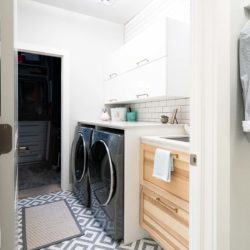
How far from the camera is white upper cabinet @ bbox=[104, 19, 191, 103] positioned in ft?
6.09

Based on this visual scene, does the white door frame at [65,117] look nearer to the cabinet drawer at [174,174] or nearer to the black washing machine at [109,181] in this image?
the black washing machine at [109,181]

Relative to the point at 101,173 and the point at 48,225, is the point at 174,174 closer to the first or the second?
the point at 101,173

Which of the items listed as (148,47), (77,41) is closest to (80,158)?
(148,47)

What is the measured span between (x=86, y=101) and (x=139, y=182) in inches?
65.1

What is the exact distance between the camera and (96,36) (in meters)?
3.01

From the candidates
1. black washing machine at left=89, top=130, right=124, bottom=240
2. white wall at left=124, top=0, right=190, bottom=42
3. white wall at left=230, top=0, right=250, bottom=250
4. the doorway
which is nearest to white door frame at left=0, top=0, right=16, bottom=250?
white wall at left=230, top=0, right=250, bottom=250

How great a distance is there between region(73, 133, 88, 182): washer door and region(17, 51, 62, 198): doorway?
3.78 ft

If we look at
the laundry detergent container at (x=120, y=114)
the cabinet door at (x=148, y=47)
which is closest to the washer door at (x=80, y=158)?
the laundry detergent container at (x=120, y=114)

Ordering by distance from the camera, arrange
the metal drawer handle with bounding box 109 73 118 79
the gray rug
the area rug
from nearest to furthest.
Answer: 1. the area rug
2. the metal drawer handle with bounding box 109 73 118 79
3. the gray rug

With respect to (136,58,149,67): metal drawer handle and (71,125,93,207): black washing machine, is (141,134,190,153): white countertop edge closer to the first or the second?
(71,125,93,207): black washing machine

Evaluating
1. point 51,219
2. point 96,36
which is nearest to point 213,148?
point 51,219

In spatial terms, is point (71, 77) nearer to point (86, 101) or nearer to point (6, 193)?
point (86, 101)

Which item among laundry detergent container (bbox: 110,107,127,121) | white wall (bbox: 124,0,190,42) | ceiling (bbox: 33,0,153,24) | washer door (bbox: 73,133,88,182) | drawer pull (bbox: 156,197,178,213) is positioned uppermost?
ceiling (bbox: 33,0,153,24)

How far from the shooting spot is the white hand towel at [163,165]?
1352 millimetres
